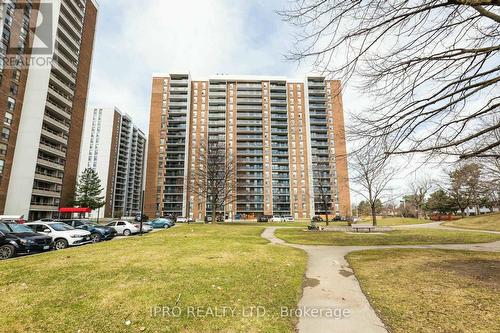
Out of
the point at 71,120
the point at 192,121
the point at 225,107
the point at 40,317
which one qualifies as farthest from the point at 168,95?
the point at 40,317

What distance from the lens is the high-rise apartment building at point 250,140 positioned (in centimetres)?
7644

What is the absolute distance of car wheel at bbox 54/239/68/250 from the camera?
15.4 m

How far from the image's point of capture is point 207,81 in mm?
86000

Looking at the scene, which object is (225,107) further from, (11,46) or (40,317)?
(40,317)

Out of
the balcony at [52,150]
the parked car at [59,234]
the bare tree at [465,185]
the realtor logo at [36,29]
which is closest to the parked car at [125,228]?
the parked car at [59,234]

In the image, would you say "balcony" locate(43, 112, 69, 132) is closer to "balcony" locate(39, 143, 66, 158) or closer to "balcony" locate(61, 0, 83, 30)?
"balcony" locate(39, 143, 66, 158)

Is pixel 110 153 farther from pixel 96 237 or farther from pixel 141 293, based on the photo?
pixel 141 293

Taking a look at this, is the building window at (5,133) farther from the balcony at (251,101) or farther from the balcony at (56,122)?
the balcony at (251,101)

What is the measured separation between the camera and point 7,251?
12125mm

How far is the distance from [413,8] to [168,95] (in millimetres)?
85928

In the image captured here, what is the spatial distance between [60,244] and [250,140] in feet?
227

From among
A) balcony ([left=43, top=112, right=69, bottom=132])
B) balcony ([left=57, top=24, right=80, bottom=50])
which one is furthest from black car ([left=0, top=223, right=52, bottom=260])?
balcony ([left=57, top=24, right=80, bottom=50])

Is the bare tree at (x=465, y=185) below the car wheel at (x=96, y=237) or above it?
above

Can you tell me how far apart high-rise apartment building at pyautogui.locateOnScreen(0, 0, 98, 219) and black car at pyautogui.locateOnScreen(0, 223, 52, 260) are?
34.1 meters
